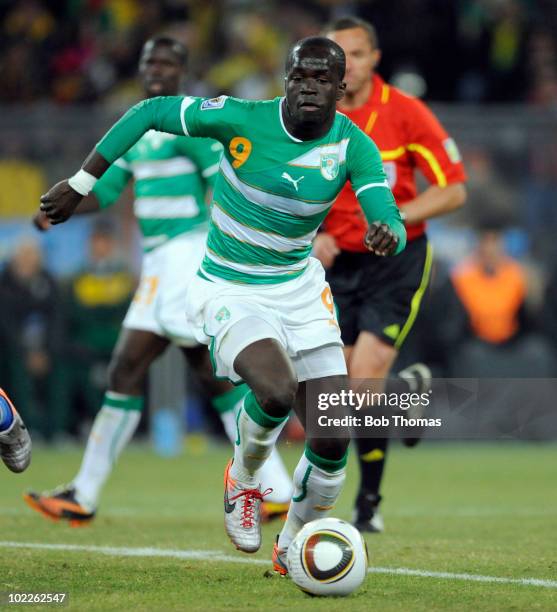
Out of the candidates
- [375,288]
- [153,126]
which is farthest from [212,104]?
[375,288]

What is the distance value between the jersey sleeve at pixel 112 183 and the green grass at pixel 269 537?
1917 millimetres

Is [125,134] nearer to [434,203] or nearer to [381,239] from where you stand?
[381,239]

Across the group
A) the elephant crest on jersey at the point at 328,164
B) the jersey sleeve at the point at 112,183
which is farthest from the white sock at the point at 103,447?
the elephant crest on jersey at the point at 328,164

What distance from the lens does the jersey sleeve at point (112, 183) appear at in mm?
8227

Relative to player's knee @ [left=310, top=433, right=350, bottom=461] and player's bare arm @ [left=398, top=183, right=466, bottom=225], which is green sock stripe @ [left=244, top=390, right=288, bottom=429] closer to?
player's knee @ [left=310, top=433, right=350, bottom=461]

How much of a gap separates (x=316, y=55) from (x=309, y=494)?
72.5 inches

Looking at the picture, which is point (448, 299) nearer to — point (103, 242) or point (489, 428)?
point (489, 428)

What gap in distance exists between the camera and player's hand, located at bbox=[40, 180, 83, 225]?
19.1 ft

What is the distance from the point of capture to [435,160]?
25.5 ft

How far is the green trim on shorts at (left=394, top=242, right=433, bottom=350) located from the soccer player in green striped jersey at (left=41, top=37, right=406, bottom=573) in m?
1.76

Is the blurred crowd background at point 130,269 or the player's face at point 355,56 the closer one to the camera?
the player's face at point 355,56

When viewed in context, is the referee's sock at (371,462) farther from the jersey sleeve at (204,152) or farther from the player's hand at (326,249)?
the jersey sleeve at (204,152)

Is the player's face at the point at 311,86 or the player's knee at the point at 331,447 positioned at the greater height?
the player's face at the point at 311,86

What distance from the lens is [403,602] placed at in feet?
17.0
